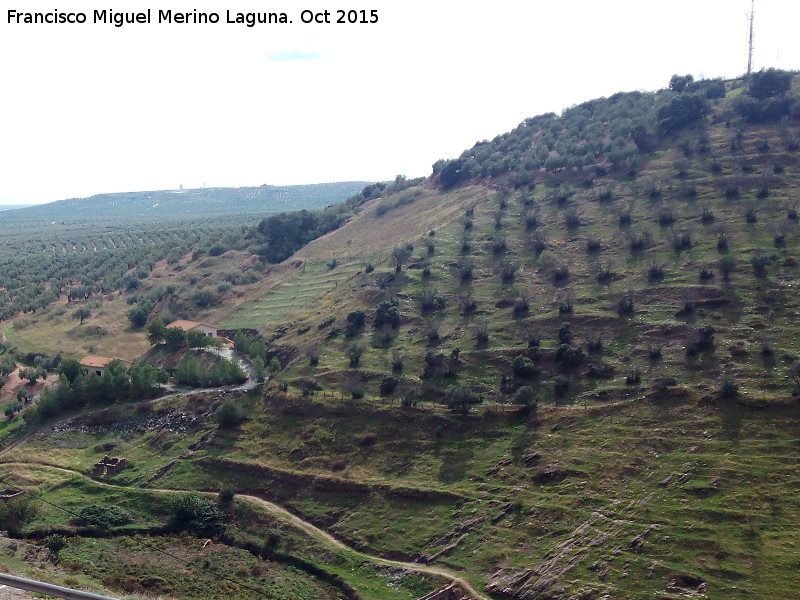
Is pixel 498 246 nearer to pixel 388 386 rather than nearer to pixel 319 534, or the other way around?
pixel 388 386

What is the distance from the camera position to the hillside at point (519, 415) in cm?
3406

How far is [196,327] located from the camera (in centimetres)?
7175

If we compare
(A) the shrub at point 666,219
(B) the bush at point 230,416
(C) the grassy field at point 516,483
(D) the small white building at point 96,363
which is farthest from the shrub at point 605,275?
(D) the small white building at point 96,363

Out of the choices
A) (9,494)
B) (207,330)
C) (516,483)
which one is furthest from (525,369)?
(207,330)

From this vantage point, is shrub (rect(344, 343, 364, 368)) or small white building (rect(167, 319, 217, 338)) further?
small white building (rect(167, 319, 217, 338))

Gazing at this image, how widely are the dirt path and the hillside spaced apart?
13 centimetres

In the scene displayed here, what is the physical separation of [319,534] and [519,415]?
566 inches

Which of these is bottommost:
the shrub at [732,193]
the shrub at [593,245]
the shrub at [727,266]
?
the shrub at [727,266]

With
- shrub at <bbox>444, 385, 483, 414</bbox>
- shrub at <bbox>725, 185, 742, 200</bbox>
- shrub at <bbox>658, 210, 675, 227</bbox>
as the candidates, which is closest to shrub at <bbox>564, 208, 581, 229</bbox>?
shrub at <bbox>658, 210, 675, 227</bbox>

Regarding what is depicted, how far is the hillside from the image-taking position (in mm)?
34062

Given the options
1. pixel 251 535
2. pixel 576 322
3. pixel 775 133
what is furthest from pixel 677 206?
pixel 251 535

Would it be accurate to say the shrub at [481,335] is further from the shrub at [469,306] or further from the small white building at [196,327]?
the small white building at [196,327]

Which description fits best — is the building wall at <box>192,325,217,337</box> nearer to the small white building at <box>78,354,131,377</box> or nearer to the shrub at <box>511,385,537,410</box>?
the small white building at <box>78,354,131,377</box>

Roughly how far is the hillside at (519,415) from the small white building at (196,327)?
103 inches
